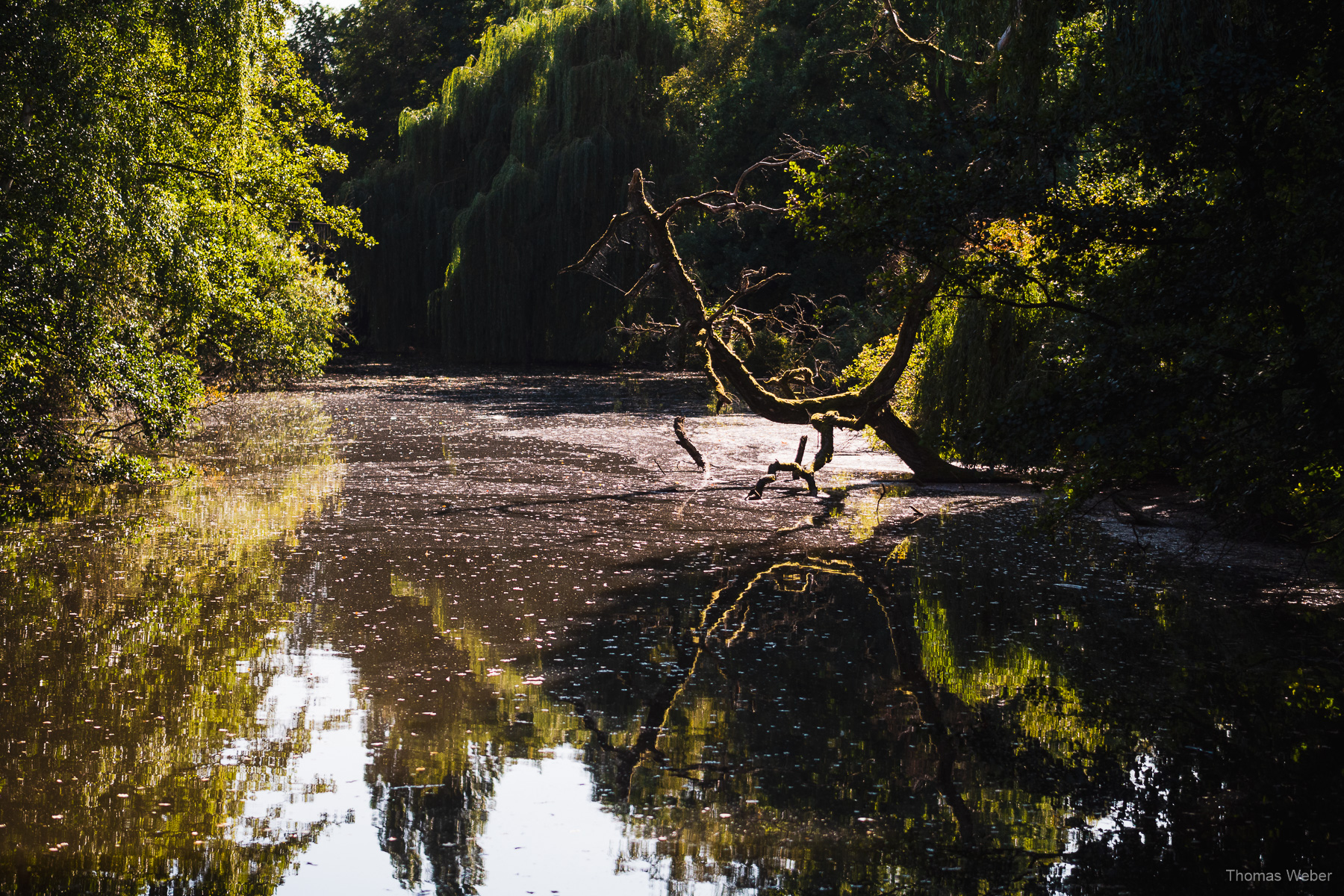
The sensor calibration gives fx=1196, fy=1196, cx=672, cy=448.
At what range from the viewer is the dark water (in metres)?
5.04

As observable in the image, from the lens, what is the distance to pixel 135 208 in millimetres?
12617

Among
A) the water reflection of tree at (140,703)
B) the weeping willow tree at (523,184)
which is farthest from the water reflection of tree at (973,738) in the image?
the weeping willow tree at (523,184)

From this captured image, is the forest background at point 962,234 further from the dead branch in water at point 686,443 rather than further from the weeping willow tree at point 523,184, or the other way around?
the weeping willow tree at point 523,184

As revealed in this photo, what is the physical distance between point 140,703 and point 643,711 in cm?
284

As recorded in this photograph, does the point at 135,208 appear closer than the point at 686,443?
Yes

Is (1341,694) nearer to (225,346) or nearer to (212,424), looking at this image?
(225,346)

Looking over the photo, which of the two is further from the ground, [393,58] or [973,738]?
[393,58]

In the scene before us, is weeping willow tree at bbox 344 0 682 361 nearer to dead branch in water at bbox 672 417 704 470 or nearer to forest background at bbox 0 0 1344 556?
forest background at bbox 0 0 1344 556

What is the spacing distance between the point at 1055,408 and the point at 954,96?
87.7 feet

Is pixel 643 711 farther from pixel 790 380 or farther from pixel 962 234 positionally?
pixel 790 380

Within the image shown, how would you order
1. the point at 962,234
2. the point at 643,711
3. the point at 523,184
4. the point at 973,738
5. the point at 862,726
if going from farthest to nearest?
1. the point at 523,184
2. the point at 962,234
3. the point at 643,711
4. the point at 862,726
5. the point at 973,738

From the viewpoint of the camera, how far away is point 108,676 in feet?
23.7

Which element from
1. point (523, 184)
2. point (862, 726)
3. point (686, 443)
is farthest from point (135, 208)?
point (523, 184)

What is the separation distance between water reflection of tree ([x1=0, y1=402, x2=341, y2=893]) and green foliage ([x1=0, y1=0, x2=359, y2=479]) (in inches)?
64.2
